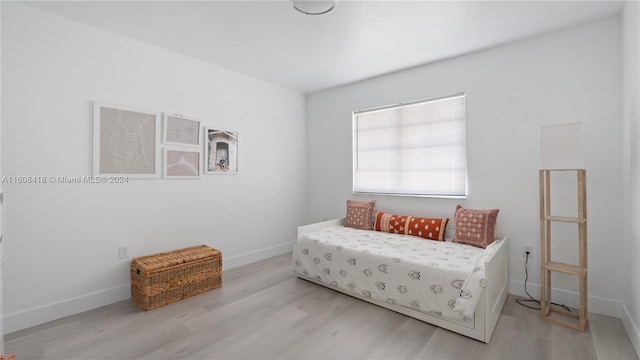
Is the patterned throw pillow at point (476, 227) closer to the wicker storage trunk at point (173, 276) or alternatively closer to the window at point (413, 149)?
the window at point (413, 149)

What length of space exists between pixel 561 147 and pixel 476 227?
3.30 feet

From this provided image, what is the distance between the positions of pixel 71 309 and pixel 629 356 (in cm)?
424

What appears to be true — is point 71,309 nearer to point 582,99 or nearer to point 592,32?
point 582,99

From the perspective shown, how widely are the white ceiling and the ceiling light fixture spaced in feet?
0.28

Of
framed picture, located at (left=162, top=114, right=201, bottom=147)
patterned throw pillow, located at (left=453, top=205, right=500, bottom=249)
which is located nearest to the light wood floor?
patterned throw pillow, located at (left=453, top=205, right=500, bottom=249)

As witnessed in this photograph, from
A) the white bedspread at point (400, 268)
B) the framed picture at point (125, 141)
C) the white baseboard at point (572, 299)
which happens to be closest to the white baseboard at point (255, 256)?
the white bedspread at point (400, 268)

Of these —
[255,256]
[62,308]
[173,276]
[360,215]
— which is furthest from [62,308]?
[360,215]

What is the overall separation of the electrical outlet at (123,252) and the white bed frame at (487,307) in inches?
89.1

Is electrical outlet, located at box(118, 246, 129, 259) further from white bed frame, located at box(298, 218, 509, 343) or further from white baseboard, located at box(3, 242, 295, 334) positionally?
white bed frame, located at box(298, 218, 509, 343)

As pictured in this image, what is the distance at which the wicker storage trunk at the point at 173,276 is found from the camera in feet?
8.54

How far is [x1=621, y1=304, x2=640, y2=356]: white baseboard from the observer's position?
192cm

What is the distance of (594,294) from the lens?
253 centimetres

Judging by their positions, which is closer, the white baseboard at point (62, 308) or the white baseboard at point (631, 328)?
the white baseboard at point (631, 328)

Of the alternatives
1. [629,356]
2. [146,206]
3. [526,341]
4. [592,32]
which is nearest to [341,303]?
[526,341]
